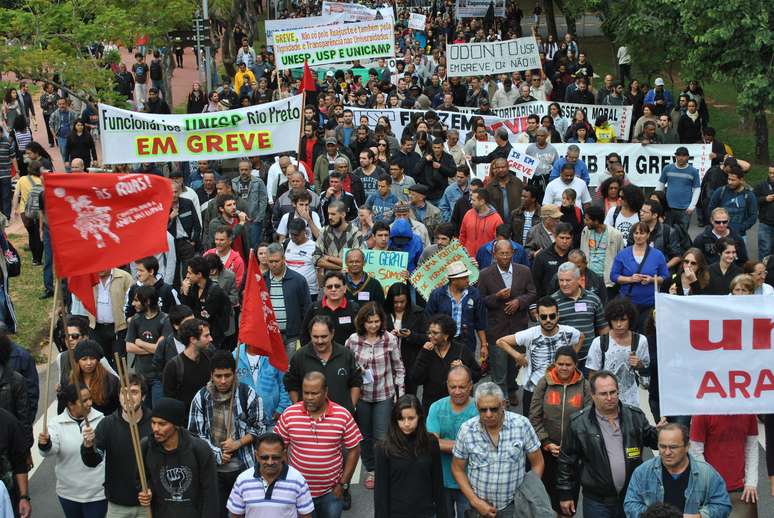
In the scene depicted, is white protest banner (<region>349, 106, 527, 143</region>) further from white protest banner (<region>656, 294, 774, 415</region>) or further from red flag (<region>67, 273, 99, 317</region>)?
white protest banner (<region>656, 294, 774, 415</region>)

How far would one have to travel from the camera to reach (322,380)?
8.13 metres

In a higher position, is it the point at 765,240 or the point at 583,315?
the point at 583,315

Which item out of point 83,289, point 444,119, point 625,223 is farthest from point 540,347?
point 444,119

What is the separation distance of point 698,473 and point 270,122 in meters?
10.2

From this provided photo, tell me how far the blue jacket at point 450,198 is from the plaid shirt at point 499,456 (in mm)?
7546

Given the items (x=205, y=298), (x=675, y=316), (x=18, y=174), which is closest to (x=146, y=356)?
(x=205, y=298)

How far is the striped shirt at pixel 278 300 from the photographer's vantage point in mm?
11375

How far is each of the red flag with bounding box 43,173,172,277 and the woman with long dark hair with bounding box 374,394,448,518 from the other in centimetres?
195

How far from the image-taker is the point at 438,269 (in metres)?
11.8

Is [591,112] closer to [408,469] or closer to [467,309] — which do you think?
[467,309]

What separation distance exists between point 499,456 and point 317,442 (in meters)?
1.21

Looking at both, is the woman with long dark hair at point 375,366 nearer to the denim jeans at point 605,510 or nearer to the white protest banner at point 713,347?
the denim jeans at point 605,510

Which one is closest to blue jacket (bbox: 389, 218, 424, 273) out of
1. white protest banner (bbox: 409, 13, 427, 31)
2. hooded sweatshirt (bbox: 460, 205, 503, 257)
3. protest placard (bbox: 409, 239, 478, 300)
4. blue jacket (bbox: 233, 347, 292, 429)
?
hooded sweatshirt (bbox: 460, 205, 503, 257)

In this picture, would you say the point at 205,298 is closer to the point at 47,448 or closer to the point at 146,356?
the point at 146,356
